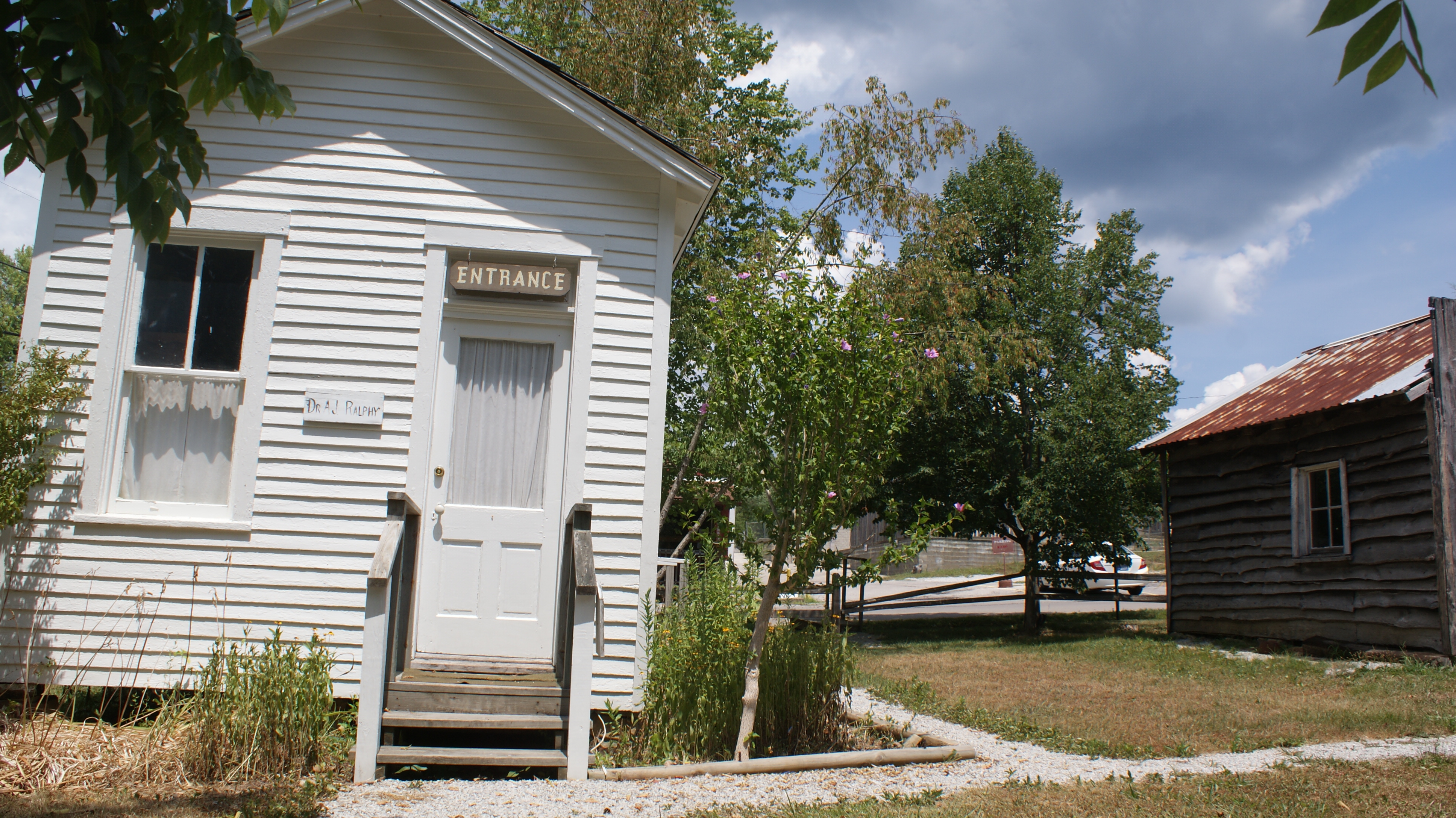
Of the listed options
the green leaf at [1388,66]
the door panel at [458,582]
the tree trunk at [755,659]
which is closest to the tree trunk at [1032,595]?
the tree trunk at [755,659]

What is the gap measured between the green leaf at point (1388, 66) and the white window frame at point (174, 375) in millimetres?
Answer: 6099

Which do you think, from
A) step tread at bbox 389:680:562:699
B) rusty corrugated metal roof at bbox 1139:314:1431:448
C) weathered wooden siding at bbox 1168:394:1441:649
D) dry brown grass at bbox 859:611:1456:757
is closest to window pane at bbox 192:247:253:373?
step tread at bbox 389:680:562:699

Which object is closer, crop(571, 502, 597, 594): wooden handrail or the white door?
crop(571, 502, 597, 594): wooden handrail

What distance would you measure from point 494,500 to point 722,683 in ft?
6.58

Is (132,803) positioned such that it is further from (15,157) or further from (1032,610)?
(1032,610)

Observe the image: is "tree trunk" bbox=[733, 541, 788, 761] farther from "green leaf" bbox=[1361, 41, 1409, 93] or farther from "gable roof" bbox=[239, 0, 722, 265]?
"green leaf" bbox=[1361, 41, 1409, 93]

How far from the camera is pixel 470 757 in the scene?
4.93 meters

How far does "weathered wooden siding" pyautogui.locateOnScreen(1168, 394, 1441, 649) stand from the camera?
10172 millimetres

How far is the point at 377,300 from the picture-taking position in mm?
6176

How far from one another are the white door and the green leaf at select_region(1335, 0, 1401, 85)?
5.11 meters

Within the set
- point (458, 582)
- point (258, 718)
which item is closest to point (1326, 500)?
point (458, 582)

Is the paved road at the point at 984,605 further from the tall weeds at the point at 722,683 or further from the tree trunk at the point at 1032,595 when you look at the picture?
the tall weeds at the point at 722,683

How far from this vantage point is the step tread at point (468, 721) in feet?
16.5

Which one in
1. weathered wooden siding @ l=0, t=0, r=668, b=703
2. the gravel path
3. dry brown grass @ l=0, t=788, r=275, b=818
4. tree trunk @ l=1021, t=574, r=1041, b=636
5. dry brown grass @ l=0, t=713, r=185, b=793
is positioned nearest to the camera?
dry brown grass @ l=0, t=788, r=275, b=818
